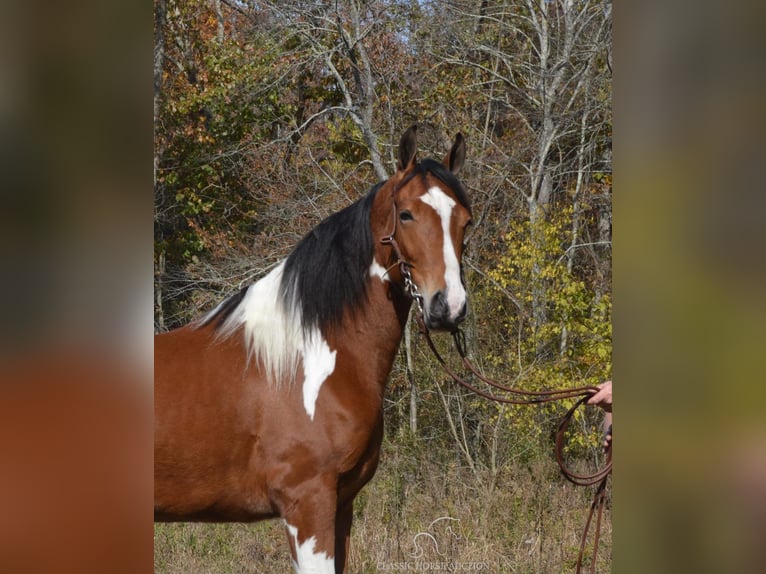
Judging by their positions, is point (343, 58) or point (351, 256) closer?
point (351, 256)

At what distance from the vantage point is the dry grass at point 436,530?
4742 millimetres

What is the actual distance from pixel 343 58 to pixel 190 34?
4.92ft

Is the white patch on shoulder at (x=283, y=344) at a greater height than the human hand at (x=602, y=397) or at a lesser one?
greater

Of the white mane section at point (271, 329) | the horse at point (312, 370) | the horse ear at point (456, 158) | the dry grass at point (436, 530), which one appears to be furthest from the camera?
the dry grass at point (436, 530)

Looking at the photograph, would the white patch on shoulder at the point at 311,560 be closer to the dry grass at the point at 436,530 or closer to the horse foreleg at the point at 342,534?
the horse foreleg at the point at 342,534

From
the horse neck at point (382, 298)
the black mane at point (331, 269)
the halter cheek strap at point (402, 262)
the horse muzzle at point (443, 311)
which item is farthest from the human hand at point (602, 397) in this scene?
the black mane at point (331, 269)

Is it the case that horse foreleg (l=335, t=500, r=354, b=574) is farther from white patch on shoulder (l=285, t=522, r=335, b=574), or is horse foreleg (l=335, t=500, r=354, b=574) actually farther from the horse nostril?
the horse nostril

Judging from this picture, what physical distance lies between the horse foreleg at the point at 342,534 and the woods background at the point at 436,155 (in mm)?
2194

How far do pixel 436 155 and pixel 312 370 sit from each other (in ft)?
11.7

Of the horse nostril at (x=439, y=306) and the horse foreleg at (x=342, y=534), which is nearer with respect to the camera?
the horse nostril at (x=439, y=306)
